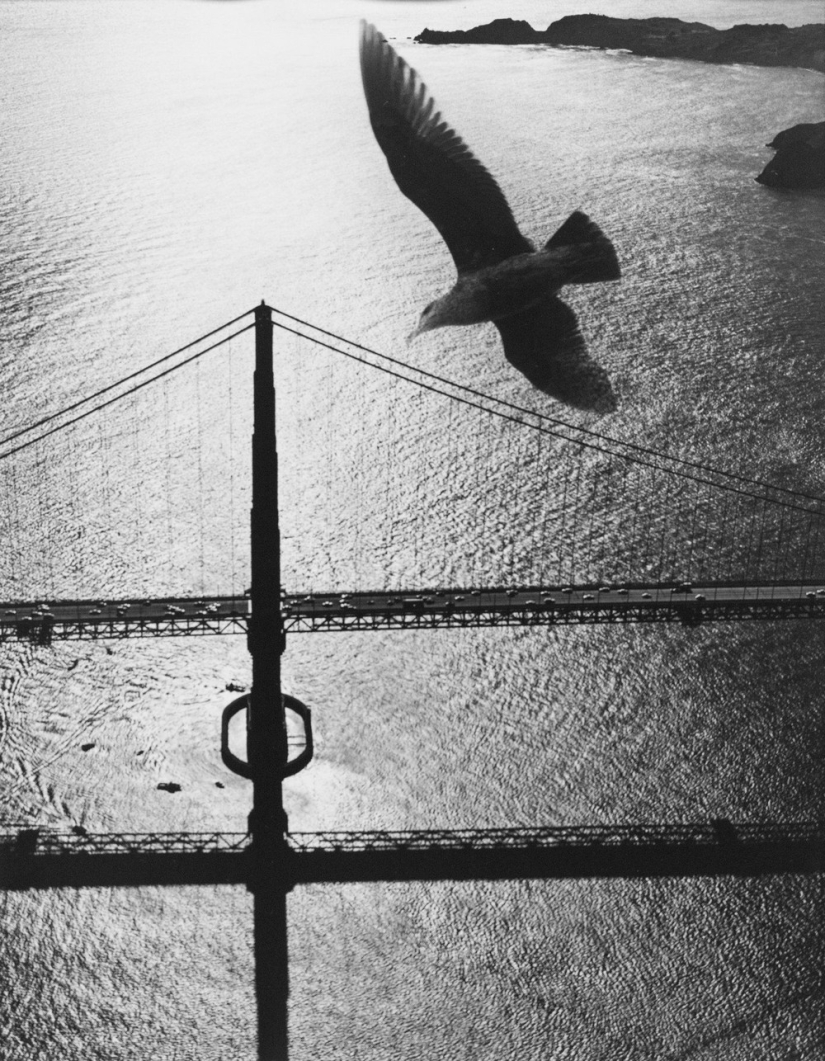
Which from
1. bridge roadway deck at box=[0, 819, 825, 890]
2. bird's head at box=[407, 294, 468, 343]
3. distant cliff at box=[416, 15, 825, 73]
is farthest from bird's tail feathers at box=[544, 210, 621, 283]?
distant cliff at box=[416, 15, 825, 73]

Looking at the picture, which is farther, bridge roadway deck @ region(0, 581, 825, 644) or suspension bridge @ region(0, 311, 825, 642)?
suspension bridge @ region(0, 311, 825, 642)

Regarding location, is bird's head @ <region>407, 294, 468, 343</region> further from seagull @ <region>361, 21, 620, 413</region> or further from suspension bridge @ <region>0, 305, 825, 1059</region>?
suspension bridge @ <region>0, 305, 825, 1059</region>

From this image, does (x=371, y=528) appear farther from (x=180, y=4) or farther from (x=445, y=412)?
(x=180, y=4)

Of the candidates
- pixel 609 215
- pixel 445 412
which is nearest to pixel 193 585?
pixel 445 412

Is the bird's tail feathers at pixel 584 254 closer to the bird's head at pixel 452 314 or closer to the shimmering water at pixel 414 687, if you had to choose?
the bird's head at pixel 452 314

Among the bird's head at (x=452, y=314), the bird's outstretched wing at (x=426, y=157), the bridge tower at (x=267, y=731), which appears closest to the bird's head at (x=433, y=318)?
the bird's head at (x=452, y=314)

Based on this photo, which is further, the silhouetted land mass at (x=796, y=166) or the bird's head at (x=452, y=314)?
the silhouetted land mass at (x=796, y=166)
